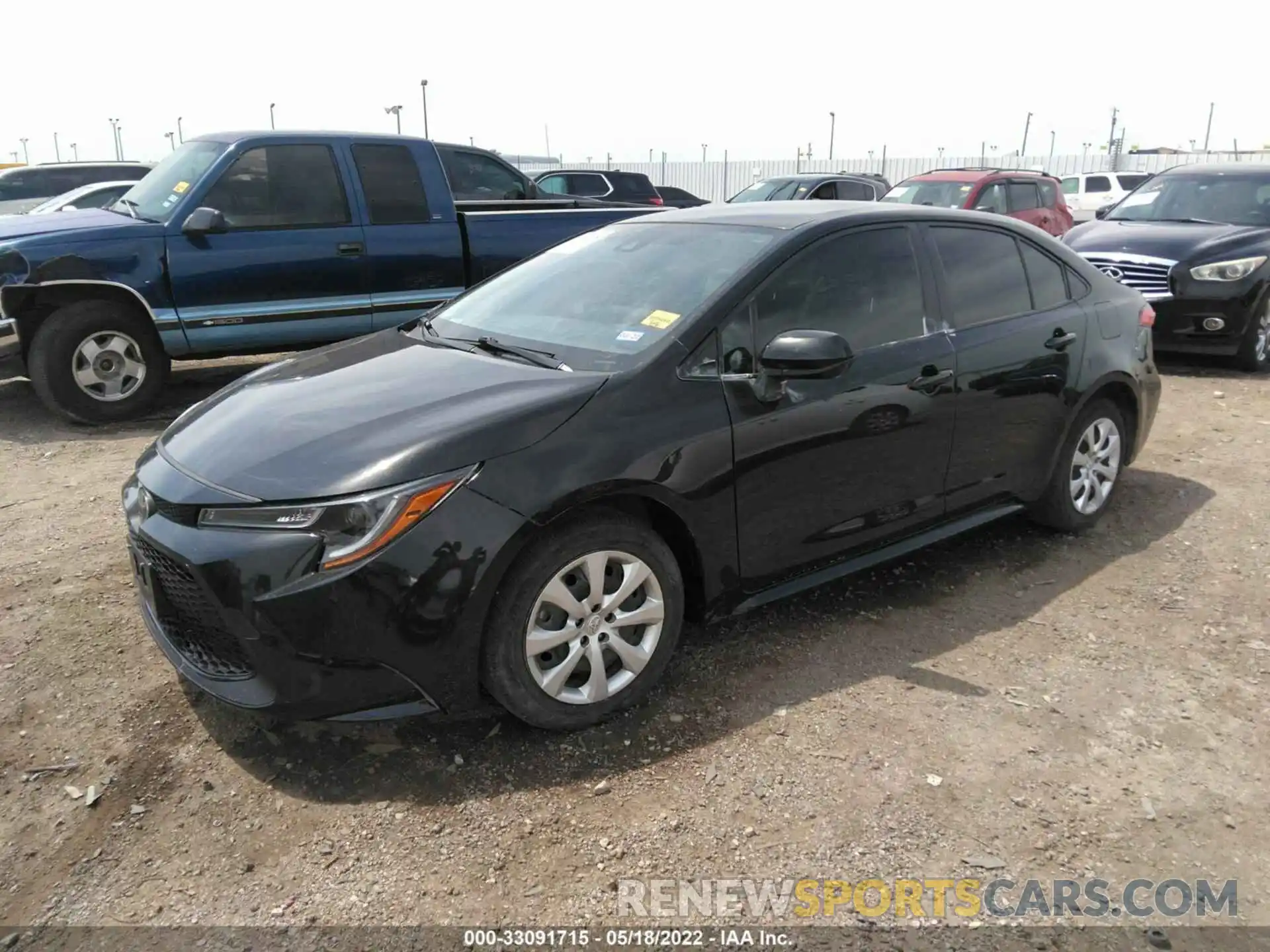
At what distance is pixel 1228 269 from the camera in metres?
8.02

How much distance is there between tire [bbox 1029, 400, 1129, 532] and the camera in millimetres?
4488

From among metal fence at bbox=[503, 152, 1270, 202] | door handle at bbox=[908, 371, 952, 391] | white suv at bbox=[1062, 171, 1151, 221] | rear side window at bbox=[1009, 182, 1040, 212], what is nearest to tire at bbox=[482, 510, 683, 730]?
door handle at bbox=[908, 371, 952, 391]

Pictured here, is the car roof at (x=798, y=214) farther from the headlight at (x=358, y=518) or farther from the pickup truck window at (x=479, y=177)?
the pickup truck window at (x=479, y=177)

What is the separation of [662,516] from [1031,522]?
2.62 metres

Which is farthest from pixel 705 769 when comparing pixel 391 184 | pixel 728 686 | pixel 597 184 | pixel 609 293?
pixel 597 184

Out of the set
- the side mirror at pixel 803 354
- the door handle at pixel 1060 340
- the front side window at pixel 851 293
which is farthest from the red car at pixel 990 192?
the side mirror at pixel 803 354

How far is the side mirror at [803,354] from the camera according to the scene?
320cm

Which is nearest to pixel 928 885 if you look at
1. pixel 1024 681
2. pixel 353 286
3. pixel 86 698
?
pixel 1024 681

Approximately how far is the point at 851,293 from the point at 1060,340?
1.32 meters

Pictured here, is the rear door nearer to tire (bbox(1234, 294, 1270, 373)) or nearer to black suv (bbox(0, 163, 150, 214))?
tire (bbox(1234, 294, 1270, 373))

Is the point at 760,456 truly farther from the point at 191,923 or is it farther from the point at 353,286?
the point at 353,286

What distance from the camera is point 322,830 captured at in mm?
2617

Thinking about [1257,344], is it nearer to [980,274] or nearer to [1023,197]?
[980,274]

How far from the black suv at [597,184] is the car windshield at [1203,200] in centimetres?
836
